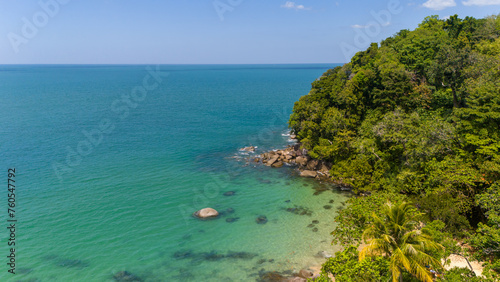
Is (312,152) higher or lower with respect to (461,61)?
lower

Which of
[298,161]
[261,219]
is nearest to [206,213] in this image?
[261,219]

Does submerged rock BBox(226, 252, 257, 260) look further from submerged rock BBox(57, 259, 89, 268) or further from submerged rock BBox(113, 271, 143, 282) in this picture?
submerged rock BBox(57, 259, 89, 268)

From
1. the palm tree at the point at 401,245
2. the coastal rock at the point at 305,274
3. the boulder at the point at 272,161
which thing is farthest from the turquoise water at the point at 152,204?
the palm tree at the point at 401,245

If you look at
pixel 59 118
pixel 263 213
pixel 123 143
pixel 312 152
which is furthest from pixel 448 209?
pixel 59 118

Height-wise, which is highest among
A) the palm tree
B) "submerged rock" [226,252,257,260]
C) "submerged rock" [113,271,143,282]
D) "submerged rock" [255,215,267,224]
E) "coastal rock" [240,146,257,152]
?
the palm tree

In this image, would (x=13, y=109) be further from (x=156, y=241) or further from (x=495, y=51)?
(x=495, y=51)

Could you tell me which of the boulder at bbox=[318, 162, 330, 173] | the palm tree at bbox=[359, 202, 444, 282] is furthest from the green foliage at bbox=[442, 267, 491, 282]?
the boulder at bbox=[318, 162, 330, 173]
